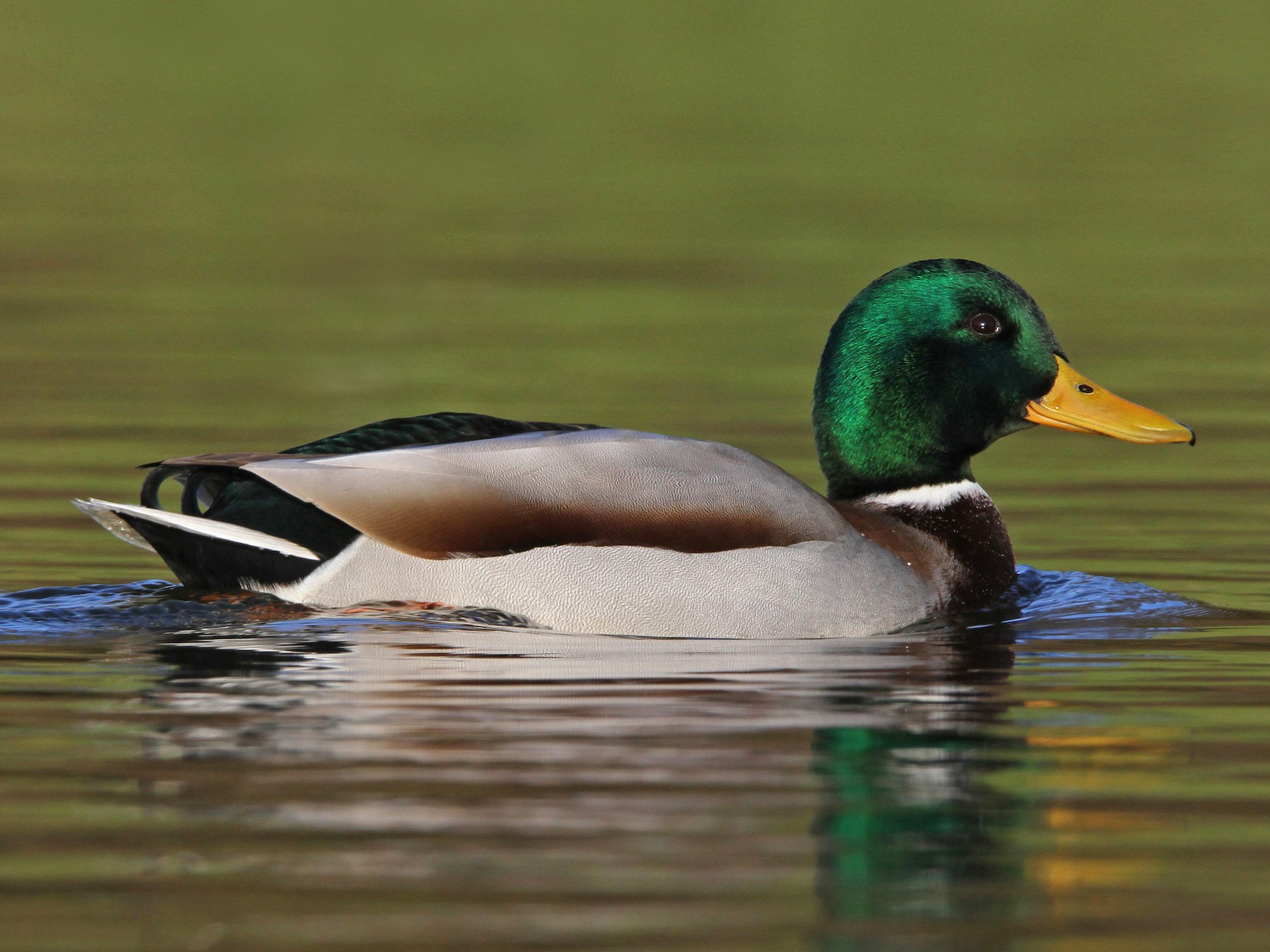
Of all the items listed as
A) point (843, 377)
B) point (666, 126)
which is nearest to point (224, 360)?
point (843, 377)

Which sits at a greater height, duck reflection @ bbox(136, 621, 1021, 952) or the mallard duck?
the mallard duck

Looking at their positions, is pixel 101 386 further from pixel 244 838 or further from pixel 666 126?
pixel 666 126

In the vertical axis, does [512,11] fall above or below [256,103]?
above

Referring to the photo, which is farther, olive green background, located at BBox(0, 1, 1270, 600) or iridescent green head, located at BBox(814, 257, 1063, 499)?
olive green background, located at BBox(0, 1, 1270, 600)

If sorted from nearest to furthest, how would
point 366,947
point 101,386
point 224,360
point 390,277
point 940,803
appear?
point 366,947 → point 940,803 → point 101,386 → point 224,360 → point 390,277

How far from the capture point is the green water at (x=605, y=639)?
509 centimetres

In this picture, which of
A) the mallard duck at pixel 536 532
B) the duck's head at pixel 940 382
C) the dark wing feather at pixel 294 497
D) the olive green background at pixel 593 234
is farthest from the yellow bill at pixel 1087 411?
the dark wing feather at pixel 294 497

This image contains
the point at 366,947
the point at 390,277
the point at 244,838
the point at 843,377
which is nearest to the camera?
the point at 366,947

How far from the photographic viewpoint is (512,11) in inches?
1858

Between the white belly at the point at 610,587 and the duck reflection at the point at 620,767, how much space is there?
0.34 ft

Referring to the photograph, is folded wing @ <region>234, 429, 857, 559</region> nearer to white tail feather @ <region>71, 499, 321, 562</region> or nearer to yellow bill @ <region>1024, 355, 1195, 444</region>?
white tail feather @ <region>71, 499, 321, 562</region>

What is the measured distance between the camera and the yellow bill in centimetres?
906

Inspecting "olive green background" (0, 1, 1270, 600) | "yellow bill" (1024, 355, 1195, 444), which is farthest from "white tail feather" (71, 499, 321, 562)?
"yellow bill" (1024, 355, 1195, 444)

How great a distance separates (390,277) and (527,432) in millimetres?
10329
